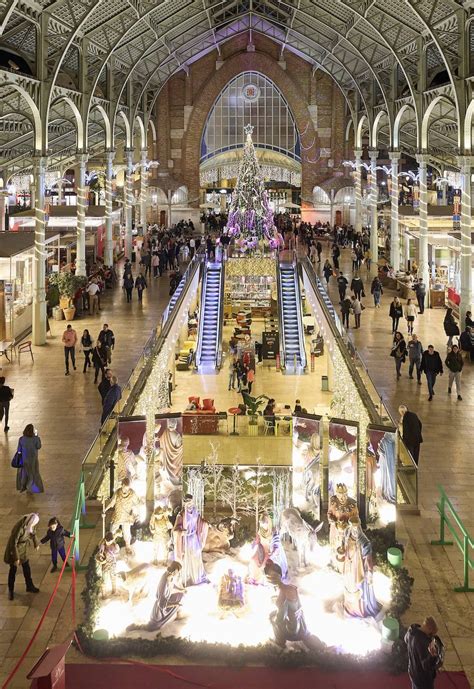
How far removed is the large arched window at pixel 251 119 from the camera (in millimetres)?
46812

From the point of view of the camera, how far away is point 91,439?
517 inches

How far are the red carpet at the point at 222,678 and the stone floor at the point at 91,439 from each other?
0.31 m

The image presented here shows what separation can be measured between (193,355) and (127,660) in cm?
1687

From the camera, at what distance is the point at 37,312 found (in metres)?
20.2

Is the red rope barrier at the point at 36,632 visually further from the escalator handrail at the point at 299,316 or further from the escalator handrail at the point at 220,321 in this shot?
the escalator handrail at the point at 299,316

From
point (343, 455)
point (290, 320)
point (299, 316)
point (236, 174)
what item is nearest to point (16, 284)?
point (290, 320)

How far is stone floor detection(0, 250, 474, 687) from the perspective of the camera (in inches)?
302

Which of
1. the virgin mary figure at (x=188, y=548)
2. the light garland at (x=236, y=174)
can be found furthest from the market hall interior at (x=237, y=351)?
the light garland at (x=236, y=174)

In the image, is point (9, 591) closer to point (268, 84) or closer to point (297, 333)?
point (297, 333)

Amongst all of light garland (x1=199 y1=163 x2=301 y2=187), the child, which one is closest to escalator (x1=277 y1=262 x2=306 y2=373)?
the child

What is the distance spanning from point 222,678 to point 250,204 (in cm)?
2552

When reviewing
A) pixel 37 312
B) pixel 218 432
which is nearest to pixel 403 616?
pixel 218 432

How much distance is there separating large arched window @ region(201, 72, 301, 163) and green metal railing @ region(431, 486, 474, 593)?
129ft

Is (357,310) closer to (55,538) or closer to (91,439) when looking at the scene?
(91,439)
